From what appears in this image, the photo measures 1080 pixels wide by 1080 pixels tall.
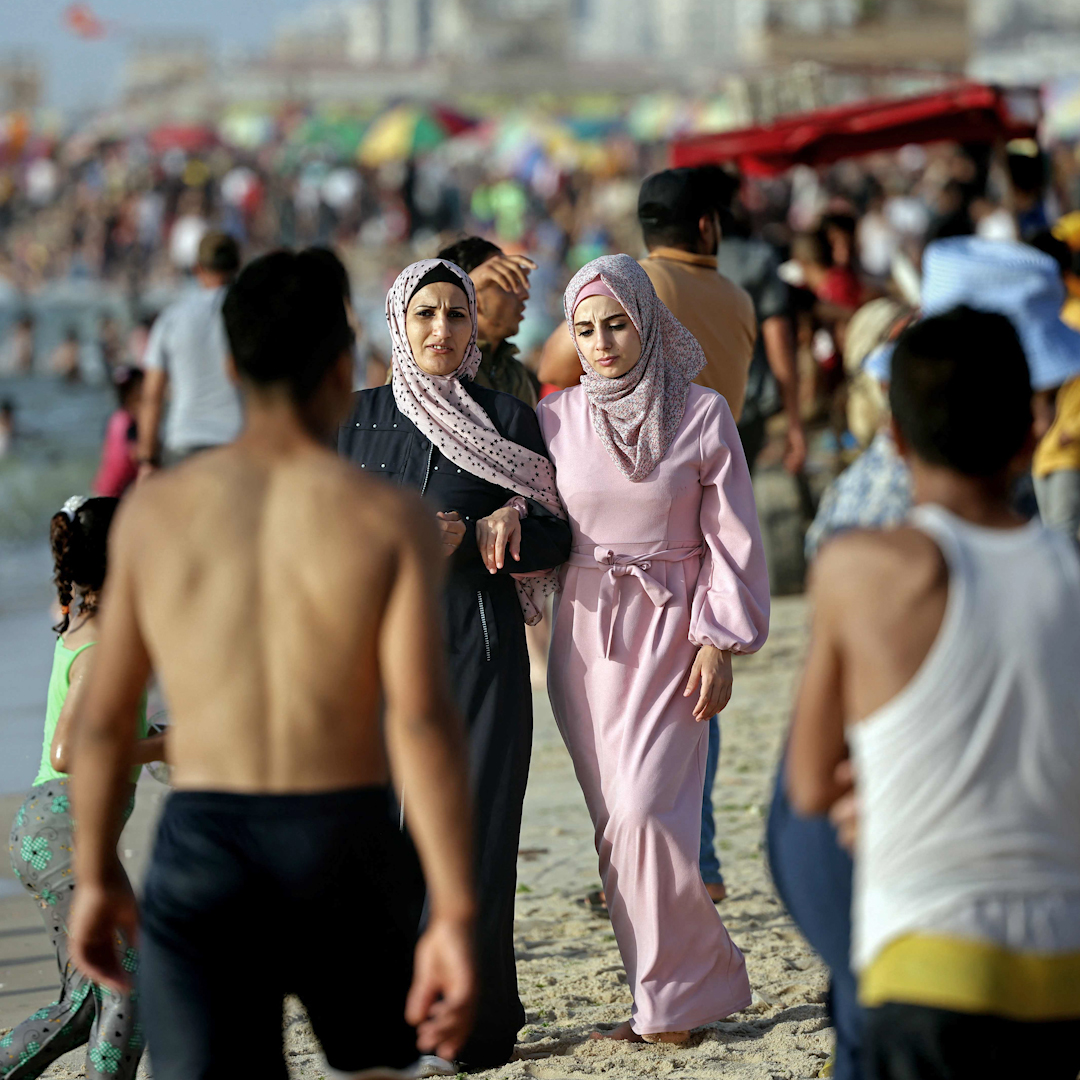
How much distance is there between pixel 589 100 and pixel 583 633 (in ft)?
309

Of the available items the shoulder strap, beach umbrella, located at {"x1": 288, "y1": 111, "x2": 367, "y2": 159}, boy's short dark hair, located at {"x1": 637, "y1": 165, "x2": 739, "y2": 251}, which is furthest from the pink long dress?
beach umbrella, located at {"x1": 288, "y1": 111, "x2": 367, "y2": 159}

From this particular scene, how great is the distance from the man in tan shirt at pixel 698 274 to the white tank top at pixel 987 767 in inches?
107

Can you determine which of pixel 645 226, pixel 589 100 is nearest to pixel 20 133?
pixel 589 100

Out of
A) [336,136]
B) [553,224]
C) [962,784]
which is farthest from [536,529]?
[336,136]

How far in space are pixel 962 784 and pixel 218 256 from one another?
19.9ft

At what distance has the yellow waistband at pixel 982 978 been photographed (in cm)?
215

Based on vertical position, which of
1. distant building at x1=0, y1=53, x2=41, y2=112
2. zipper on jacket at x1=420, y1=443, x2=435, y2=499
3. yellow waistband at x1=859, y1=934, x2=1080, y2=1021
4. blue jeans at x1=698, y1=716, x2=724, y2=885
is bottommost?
blue jeans at x1=698, y1=716, x2=724, y2=885

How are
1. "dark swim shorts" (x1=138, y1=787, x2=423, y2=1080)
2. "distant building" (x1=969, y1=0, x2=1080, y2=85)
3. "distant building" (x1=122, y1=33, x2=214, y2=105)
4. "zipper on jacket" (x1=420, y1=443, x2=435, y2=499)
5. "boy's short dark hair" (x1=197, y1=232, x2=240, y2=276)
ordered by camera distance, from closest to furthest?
"dark swim shorts" (x1=138, y1=787, x2=423, y2=1080)
"zipper on jacket" (x1=420, y1=443, x2=435, y2=499)
"boy's short dark hair" (x1=197, y1=232, x2=240, y2=276)
"distant building" (x1=969, y1=0, x2=1080, y2=85)
"distant building" (x1=122, y1=33, x2=214, y2=105)

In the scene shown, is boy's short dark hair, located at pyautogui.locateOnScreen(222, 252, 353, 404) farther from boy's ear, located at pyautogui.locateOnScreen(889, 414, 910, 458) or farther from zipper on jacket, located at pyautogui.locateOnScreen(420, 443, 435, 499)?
zipper on jacket, located at pyautogui.locateOnScreen(420, 443, 435, 499)

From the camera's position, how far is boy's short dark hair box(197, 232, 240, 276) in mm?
7719

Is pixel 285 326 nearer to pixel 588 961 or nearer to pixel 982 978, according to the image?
pixel 982 978

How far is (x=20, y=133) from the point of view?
193 ft

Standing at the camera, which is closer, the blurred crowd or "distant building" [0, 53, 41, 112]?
the blurred crowd

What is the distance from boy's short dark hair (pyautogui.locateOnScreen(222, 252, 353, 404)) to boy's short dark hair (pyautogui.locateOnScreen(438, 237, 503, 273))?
2.29 meters
